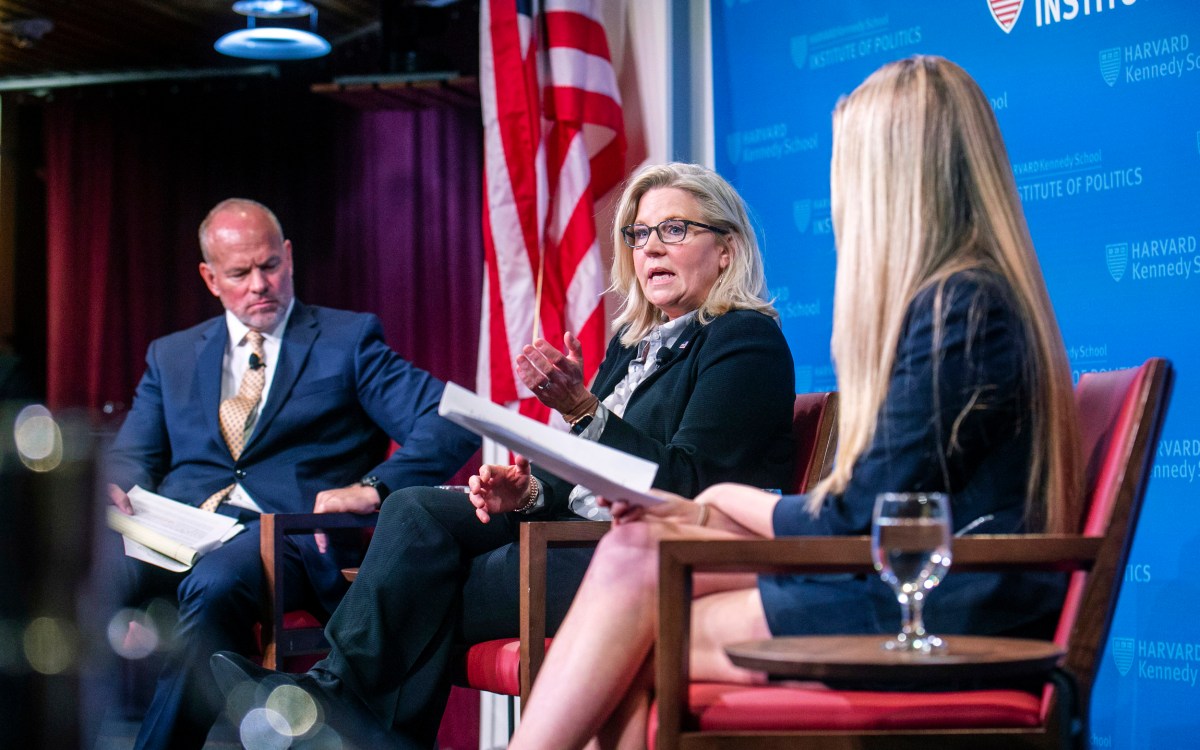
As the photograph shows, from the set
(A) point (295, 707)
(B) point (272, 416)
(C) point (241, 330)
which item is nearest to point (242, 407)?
(B) point (272, 416)

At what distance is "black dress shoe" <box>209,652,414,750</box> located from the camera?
7.23ft

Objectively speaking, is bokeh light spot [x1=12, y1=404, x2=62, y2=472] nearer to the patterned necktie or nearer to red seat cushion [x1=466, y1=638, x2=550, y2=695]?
red seat cushion [x1=466, y1=638, x2=550, y2=695]

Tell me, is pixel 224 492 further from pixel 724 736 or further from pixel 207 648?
pixel 724 736

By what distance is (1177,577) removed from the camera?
106 inches

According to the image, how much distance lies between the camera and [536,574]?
2270mm

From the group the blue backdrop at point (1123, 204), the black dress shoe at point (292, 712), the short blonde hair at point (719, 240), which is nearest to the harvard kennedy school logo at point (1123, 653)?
the blue backdrop at point (1123, 204)

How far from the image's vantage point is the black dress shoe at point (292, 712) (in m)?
2.20

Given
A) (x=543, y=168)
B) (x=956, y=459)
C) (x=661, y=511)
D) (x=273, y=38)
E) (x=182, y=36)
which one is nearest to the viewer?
(x=956, y=459)

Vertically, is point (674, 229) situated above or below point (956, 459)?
above

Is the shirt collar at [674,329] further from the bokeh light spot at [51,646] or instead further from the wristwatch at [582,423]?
the bokeh light spot at [51,646]

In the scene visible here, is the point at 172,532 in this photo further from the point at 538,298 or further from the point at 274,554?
the point at 538,298

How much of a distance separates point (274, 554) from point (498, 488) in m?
0.70

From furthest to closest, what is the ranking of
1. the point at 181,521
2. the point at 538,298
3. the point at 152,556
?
the point at 538,298 < the point at 181,521 < the point at 152,556

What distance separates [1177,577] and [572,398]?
1393mm
